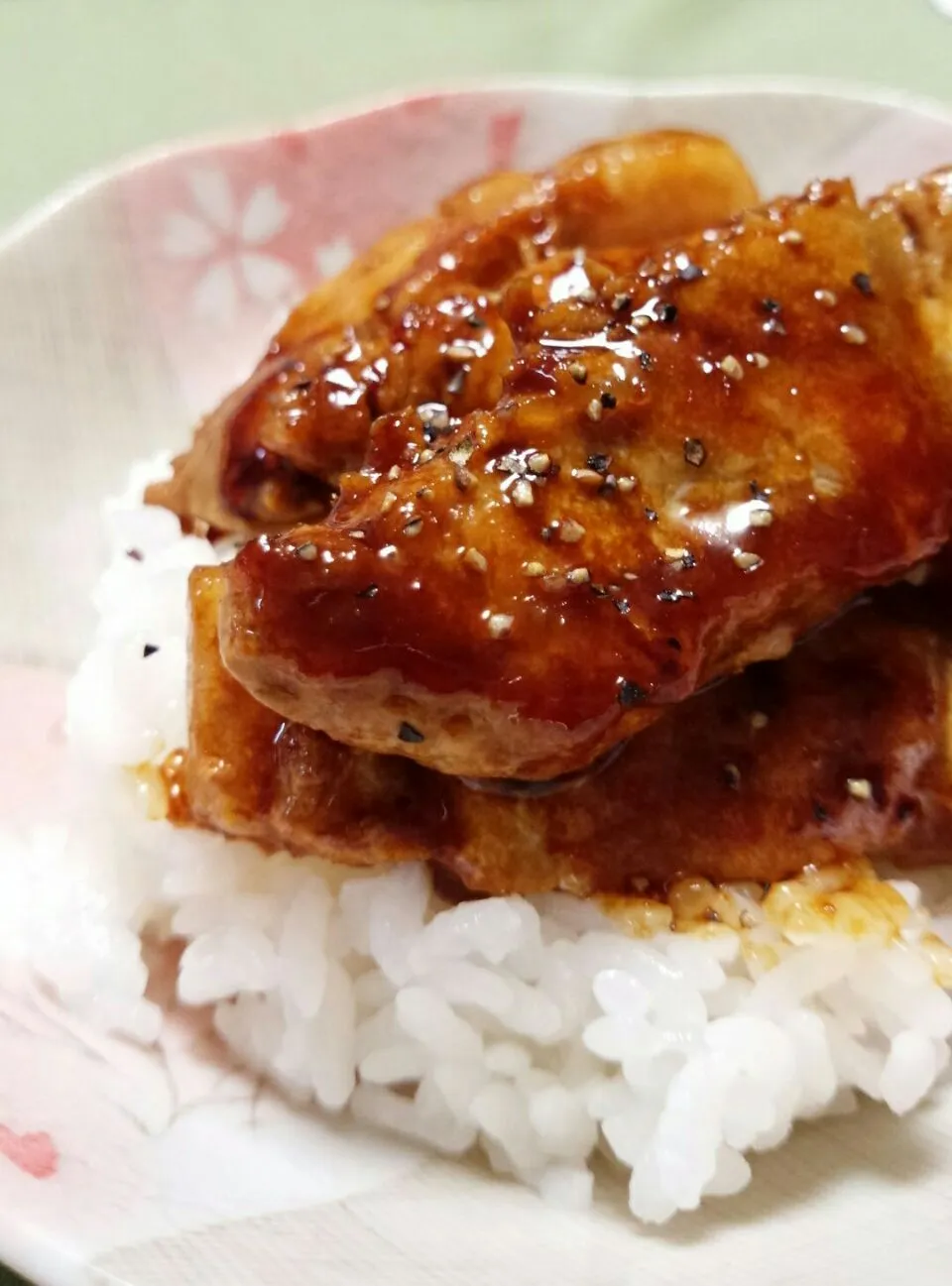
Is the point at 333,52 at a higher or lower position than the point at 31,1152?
higher

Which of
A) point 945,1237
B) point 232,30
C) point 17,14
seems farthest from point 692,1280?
point 17,14

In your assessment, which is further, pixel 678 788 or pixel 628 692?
pixel 678 788

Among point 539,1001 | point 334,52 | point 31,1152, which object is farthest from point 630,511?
point 334,52

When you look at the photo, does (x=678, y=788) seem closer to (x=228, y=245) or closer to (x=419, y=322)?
(x=419, y=322)

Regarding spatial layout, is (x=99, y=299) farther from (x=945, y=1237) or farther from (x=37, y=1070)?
(x=945, y=1237)

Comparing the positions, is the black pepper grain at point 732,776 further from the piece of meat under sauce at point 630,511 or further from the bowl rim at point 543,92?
the bowl rim at point 543,92

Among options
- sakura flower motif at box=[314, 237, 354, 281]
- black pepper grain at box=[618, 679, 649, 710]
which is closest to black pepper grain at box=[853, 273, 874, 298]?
black pepper grain at box=[618, 679, 649, 710]

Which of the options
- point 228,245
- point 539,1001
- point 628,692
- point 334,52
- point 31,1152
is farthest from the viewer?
point 334,52
